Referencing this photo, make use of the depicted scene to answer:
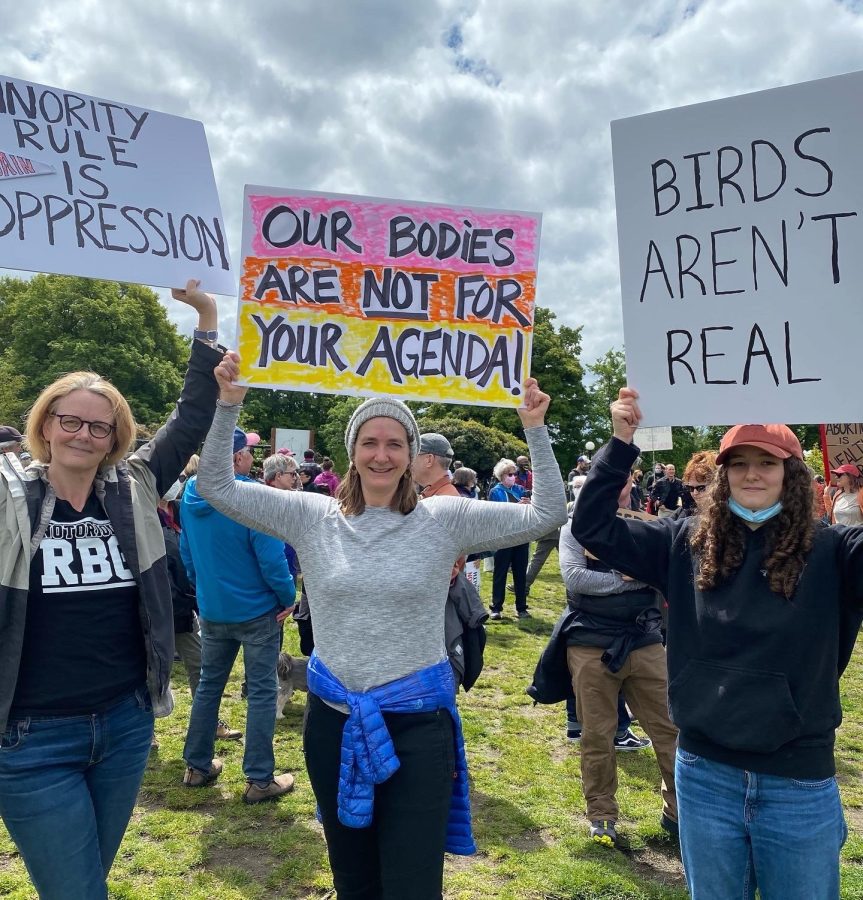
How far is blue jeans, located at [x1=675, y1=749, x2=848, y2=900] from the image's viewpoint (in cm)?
212

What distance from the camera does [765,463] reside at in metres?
2.38

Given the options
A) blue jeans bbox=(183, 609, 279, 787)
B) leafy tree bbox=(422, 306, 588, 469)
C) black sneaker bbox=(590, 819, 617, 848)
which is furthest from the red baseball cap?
leafy tree bbox=(422, 306, 588, 469)

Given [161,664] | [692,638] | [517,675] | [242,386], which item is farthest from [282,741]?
[692,638]

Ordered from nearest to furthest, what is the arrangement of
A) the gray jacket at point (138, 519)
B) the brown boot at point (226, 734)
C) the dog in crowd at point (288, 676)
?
the gray jacket at point (138, 519), the brown boot at point (226, 734), the dog in crowd at point (288, 676)

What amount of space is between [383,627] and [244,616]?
2535 mm

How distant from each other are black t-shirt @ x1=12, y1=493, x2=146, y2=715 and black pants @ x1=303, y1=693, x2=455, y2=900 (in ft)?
2.26

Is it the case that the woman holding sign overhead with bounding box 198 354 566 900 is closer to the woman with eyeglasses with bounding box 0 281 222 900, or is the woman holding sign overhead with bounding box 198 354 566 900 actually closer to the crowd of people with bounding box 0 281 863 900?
the crowd of people with bounding box 0 281 863 900

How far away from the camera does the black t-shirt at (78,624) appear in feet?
7.57

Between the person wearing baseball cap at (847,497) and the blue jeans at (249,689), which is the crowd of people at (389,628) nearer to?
the blue jeans at (249,689)

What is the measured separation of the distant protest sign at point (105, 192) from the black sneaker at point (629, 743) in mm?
4622

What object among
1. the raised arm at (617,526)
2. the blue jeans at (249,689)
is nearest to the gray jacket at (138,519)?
the raised arm at (617,526)

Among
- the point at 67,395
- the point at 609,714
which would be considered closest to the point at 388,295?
the point at 67,395

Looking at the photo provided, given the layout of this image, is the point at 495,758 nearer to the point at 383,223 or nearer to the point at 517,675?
the point at 517,675

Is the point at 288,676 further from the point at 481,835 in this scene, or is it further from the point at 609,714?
the point at 609,714
